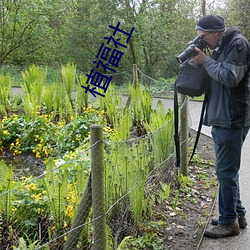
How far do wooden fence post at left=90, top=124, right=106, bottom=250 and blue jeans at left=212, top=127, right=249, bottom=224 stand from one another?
112cm

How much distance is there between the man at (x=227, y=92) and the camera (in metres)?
2.76

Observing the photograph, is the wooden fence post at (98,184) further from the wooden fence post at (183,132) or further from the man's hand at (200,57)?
the wooden fence post at (183,132)

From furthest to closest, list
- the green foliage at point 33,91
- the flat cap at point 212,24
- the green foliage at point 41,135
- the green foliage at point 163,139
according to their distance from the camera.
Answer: the green foliage at point 33,91 → the green foliage at point 41,135 → the green foliage at point 163,139 → the flat cap at point 212,24

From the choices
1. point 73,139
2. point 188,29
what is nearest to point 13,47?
point 188,29

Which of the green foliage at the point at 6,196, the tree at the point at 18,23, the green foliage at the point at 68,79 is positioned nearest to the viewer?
the green foliage at the point at 6,196

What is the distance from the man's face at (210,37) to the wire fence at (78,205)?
1094 mm

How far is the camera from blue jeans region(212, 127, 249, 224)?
295cm

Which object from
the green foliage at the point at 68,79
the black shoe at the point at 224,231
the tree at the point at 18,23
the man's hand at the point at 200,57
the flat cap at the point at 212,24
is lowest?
the black shoe at the point at 224,231

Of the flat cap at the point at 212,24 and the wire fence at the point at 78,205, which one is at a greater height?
the flat cap at the point at 212,24

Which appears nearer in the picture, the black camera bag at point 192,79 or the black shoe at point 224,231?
the black camera bag at point 192,79

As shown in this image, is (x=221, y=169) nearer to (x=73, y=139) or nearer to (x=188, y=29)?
(x=73, y=139)

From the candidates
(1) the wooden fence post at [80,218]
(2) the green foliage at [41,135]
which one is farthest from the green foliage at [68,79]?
(1) the wooden fence post at [80,218]

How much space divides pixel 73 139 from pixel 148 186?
75.0 inches

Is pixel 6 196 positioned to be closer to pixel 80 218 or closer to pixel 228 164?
pixel 80 218
